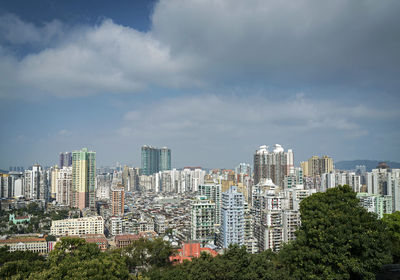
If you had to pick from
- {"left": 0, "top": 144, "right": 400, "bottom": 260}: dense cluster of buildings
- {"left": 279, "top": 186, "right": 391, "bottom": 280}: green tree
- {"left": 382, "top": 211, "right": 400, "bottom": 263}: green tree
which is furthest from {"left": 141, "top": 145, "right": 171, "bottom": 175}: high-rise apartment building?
{"left": 279, "top": 186, "right": 391, "bottom": 280}: green tree

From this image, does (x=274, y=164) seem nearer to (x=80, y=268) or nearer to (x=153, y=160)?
(x=80, y=268)

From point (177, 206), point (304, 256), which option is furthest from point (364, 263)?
point (177, 206)

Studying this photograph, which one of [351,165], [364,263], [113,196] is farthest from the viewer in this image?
[351,165]

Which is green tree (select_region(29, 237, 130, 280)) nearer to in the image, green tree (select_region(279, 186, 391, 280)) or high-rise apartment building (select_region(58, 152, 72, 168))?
green tree (select_region(279, 186, 391, 280))

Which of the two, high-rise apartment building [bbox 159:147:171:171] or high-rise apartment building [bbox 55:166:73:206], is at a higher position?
high-rise apartment building [bbox 159:147:171:171]

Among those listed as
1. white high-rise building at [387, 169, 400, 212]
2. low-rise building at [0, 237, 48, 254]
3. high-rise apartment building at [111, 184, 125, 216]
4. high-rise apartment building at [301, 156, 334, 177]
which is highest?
high-rise apartment building at [301, 156, 334, 177]

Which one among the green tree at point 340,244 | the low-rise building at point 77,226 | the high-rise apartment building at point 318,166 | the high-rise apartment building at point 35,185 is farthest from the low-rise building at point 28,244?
the high-rise apartment building at point 318,166

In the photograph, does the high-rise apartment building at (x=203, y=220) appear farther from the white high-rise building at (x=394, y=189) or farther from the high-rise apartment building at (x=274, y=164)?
the white high-rise building at (x=394, y=189)

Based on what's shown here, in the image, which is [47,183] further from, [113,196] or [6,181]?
[113,196]
